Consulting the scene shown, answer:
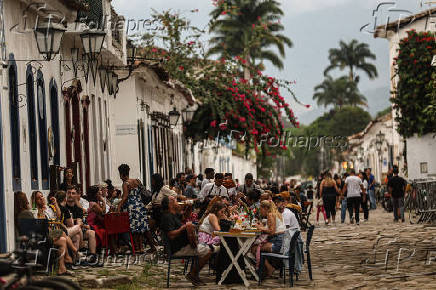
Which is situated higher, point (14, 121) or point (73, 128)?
point (73, 128)

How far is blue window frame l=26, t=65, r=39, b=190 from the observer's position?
51.7 ft

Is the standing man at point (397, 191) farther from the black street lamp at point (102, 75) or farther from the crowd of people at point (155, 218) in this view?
the black street lamp at point (102, 75)

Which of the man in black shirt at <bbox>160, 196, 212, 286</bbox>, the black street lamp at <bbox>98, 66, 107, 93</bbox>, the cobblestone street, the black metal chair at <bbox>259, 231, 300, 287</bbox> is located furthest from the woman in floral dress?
the black street lamp at <bbox>98, 66, 107, 93</bbox>

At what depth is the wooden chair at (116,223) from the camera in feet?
53.7

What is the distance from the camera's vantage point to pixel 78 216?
51.4ft

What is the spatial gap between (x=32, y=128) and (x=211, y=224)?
3.92m

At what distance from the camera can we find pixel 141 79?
27766mm

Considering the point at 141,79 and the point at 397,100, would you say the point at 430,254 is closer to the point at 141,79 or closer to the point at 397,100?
the point at 141,79

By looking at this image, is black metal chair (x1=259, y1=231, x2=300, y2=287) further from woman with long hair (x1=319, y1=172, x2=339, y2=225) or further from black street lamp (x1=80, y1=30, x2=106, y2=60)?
woman with long hair (x1=319, y1=172, x2=339, y2=225)

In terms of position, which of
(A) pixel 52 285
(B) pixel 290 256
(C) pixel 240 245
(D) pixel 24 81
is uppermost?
(D) pixel 24 81

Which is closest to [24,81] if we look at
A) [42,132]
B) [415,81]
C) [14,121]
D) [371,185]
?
[14,121]

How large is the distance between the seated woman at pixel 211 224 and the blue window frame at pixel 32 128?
330 cm

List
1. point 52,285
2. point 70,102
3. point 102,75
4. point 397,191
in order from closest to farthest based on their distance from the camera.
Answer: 1. point 52,285
2. point 70,102
3. point 102,75
4. point 397,191

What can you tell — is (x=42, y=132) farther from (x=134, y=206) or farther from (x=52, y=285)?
(x=52, y=285)
